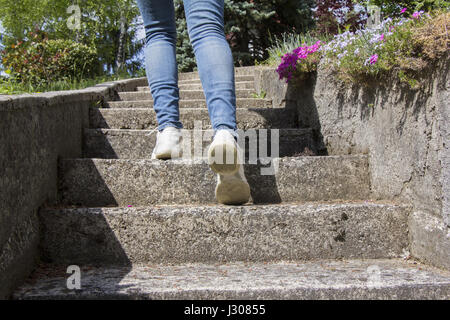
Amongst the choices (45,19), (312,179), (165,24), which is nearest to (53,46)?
(165,24)

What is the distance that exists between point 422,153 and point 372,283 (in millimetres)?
560

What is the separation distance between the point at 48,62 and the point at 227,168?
5378 mm

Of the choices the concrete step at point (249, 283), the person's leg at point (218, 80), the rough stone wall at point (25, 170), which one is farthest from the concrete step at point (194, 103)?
the concrete step at point (249, 283)

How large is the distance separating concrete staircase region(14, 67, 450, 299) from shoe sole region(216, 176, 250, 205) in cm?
4

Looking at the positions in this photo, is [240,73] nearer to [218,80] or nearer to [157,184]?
[157,184]

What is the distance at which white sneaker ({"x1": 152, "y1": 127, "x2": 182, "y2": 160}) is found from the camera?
191 centimetres

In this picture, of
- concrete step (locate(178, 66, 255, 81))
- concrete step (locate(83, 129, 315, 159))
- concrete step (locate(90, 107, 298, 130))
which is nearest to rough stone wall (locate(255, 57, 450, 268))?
concrete step (locate(83, 129, 315, 159))

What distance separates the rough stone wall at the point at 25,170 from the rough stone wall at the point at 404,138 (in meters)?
1.41

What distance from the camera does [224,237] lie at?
1.71m

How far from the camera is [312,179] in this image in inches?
79.7

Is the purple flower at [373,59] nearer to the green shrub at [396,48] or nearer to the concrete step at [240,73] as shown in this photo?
the green shrub at [396,48]

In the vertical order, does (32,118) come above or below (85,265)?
above

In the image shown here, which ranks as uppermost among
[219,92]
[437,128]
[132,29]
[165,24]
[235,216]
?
[132,29]
